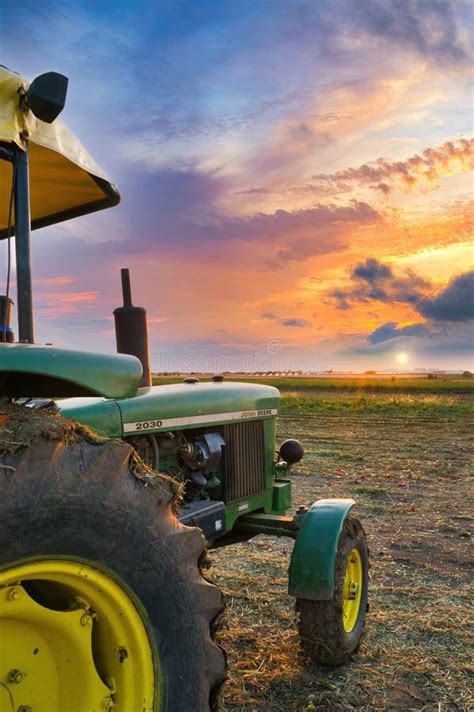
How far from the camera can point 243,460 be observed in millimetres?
4320

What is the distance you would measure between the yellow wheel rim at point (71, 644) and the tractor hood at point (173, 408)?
1176 millimetres

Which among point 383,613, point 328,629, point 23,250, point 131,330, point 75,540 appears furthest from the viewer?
point 383,613

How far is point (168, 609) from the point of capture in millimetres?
2020

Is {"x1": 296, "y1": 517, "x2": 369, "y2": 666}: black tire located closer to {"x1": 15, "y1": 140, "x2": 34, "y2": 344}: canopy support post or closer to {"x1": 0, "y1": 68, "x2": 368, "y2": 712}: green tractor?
{"x1": 0, "y1": 68, "x2": 368, "y2": 712}: green tractor

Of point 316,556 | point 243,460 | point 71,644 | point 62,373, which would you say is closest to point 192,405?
point 243,460

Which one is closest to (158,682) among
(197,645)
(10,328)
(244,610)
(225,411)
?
(197,645)

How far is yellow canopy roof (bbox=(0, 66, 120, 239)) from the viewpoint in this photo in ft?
7.45

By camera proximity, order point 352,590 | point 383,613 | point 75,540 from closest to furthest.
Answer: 1. point 75,540
2. point 352,590
3. point 383,613

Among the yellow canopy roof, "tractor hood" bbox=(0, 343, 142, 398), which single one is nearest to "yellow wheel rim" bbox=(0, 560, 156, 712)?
"tractor hood" bbox=(0, 343, 142, 398)

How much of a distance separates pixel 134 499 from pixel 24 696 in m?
0.61

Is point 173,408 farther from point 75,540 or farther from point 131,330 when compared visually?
point 75,540

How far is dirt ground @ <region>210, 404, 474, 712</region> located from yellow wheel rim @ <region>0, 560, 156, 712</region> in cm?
47

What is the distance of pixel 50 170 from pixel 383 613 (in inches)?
135

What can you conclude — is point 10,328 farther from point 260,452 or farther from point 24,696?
point 260,452
